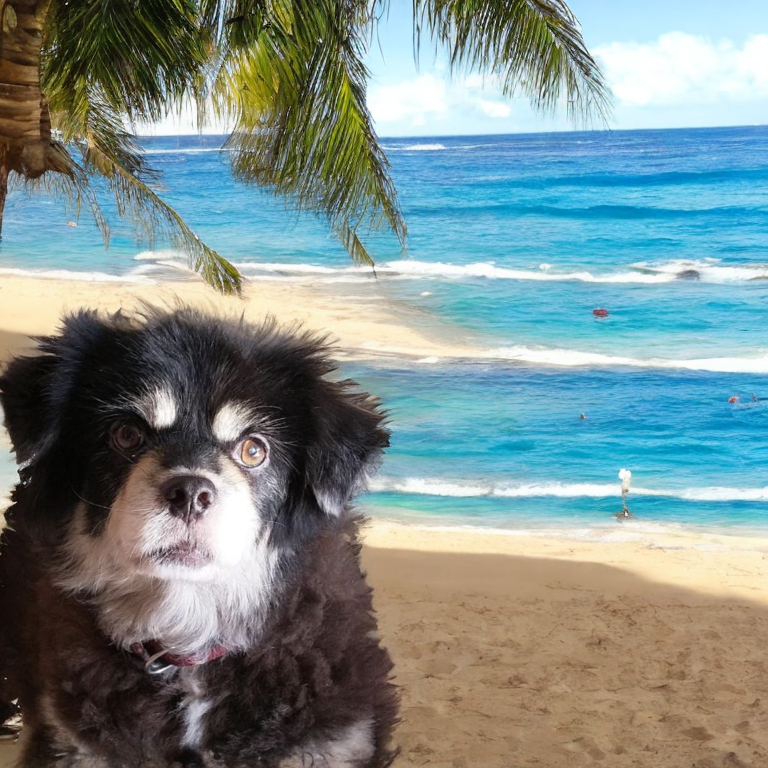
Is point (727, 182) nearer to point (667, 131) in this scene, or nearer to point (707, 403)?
point (667, 131)

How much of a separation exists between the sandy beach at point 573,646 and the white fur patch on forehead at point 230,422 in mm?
343

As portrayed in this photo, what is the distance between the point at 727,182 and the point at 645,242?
65 centimetres

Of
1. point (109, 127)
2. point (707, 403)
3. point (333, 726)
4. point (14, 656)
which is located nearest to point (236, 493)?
point (333, 726)

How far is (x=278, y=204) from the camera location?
6.73 meters

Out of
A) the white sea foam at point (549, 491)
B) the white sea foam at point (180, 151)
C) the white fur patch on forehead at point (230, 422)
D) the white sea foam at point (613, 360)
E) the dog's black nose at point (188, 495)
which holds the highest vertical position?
the white sea foam at point (180, 151)

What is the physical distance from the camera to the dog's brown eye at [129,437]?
1.41m

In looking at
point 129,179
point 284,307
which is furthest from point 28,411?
point 284,307

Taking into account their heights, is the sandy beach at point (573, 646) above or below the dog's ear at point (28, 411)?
below

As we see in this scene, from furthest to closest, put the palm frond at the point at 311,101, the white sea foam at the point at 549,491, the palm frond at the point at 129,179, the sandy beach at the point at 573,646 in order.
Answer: the white sea foam at the point at 549,491, the palm frond at the point at 129,179, the palm frond at the point at 311,101, the sandy beach at the point at 573,646

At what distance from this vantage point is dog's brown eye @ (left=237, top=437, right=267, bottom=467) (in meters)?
1.44

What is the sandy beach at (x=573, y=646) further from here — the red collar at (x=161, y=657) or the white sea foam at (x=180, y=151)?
the white sea foam at (x=180, y=151)

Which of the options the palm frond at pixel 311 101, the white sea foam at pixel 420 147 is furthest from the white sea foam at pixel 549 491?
the white sea foam at pixel 420 147

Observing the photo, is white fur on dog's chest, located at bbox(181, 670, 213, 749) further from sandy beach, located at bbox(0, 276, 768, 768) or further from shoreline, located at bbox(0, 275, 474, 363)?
shoreline, located at bbox(0, 275, 474, 363)

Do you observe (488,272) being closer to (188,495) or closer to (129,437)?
(129,437)
